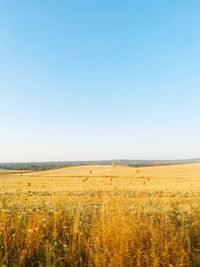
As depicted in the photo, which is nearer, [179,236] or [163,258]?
[163,258]

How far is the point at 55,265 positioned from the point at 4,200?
2.17 m

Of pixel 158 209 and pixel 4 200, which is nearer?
pixel 4 200

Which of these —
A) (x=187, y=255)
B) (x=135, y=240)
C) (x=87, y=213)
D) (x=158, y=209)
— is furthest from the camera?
(x=87, y=213)

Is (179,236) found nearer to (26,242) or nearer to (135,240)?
(135,240)

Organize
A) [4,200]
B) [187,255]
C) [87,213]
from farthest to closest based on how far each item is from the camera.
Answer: [87,213] → [4,200] → [187,255]

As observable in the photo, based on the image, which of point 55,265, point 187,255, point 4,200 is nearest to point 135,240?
point 187,255

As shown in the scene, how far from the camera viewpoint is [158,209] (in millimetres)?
8039

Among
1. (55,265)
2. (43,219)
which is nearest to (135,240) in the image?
(55,265)

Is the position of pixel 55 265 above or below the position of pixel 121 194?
below

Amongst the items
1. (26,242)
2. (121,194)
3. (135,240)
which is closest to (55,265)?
(26,242)

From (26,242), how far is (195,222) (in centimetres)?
265

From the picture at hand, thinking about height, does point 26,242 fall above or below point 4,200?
below

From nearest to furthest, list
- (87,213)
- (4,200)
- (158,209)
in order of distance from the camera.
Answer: (4,200) < (158,209) < (87,213)

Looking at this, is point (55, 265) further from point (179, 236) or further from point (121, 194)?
point (121, 194)
